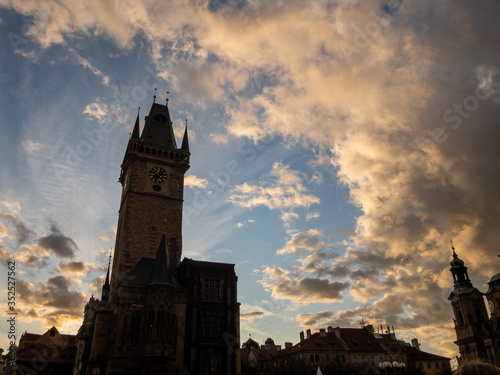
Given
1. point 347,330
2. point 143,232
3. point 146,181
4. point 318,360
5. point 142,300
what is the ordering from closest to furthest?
point 142,300
point 143,232
point 146,181
point 318,360
point 347,330

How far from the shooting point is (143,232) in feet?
163

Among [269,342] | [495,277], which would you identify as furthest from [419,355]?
[269,342]

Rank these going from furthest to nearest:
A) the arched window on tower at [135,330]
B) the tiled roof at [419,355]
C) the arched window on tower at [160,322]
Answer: the tiled roof at [419,355] → the arched window on tower at [135,330] → the arched window on tower at [160,322]

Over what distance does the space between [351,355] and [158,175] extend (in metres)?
53.5

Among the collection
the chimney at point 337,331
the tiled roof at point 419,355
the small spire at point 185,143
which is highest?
the small spire at point 185,143

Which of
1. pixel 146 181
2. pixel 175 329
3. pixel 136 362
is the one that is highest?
pixel 146 181

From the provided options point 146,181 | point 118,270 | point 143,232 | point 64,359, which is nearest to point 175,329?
point 118,270

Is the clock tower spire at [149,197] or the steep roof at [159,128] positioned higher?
the steep roof at [159,128]

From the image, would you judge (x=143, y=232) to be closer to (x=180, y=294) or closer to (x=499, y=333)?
(x=180, y=294)

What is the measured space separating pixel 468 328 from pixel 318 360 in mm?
27845

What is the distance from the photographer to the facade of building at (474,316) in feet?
208

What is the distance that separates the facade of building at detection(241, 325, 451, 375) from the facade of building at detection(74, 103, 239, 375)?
28817 millimetres

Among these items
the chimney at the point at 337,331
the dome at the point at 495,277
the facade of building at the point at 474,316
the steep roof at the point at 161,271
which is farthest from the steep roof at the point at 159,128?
the dome at the point at 495,277

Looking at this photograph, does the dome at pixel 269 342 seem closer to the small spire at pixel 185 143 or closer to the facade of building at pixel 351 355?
the facade of building at pixel 351 355
